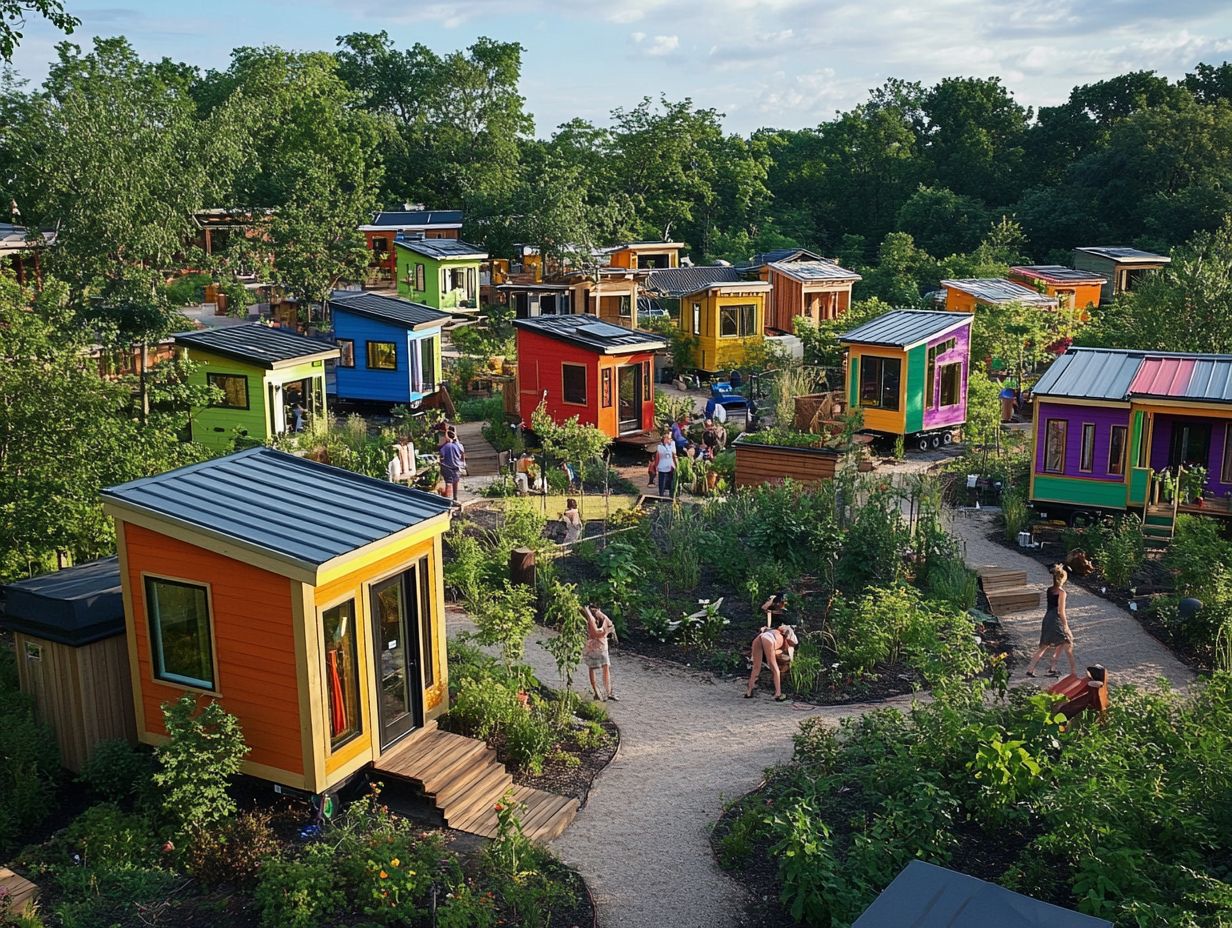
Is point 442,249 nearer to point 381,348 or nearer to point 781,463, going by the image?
point 381,348

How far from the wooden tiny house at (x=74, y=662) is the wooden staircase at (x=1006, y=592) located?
12.0 meters

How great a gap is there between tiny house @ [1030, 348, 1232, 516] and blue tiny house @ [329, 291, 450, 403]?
16.1 metres

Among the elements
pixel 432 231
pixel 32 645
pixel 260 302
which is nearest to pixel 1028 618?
pixel 32 645

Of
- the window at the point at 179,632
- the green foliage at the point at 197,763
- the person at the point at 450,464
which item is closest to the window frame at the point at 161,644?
the window at the point at 179,632

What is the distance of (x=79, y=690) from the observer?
36.5 ft

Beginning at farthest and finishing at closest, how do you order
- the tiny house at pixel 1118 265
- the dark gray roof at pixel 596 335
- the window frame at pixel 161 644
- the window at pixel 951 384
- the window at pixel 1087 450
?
the tiny house at pixel 1118 265 → the window at pixel 951 384 → the dark gray roof at pixel 596 335 → the window at pixel 1087 450 → the window frame at pixel 161 644

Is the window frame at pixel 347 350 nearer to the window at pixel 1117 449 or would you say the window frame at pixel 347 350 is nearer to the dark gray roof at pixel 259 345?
the dark gray roof at pixel 259 345

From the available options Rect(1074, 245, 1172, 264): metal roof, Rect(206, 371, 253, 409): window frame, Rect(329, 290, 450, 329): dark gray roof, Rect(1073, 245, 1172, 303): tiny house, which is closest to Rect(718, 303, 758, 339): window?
Rect(329, 290, 450, 329): dark gray roof

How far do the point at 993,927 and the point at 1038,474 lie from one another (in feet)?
54.5

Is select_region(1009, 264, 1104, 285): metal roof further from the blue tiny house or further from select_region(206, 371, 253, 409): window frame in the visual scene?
select_region(206, 371, 253, 409): window frame

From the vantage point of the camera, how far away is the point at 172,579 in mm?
10695

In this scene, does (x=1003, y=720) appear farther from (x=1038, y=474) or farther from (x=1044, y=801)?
(x=1038, y=474)

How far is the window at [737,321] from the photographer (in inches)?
1410

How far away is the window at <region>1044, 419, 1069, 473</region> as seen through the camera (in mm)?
21203
